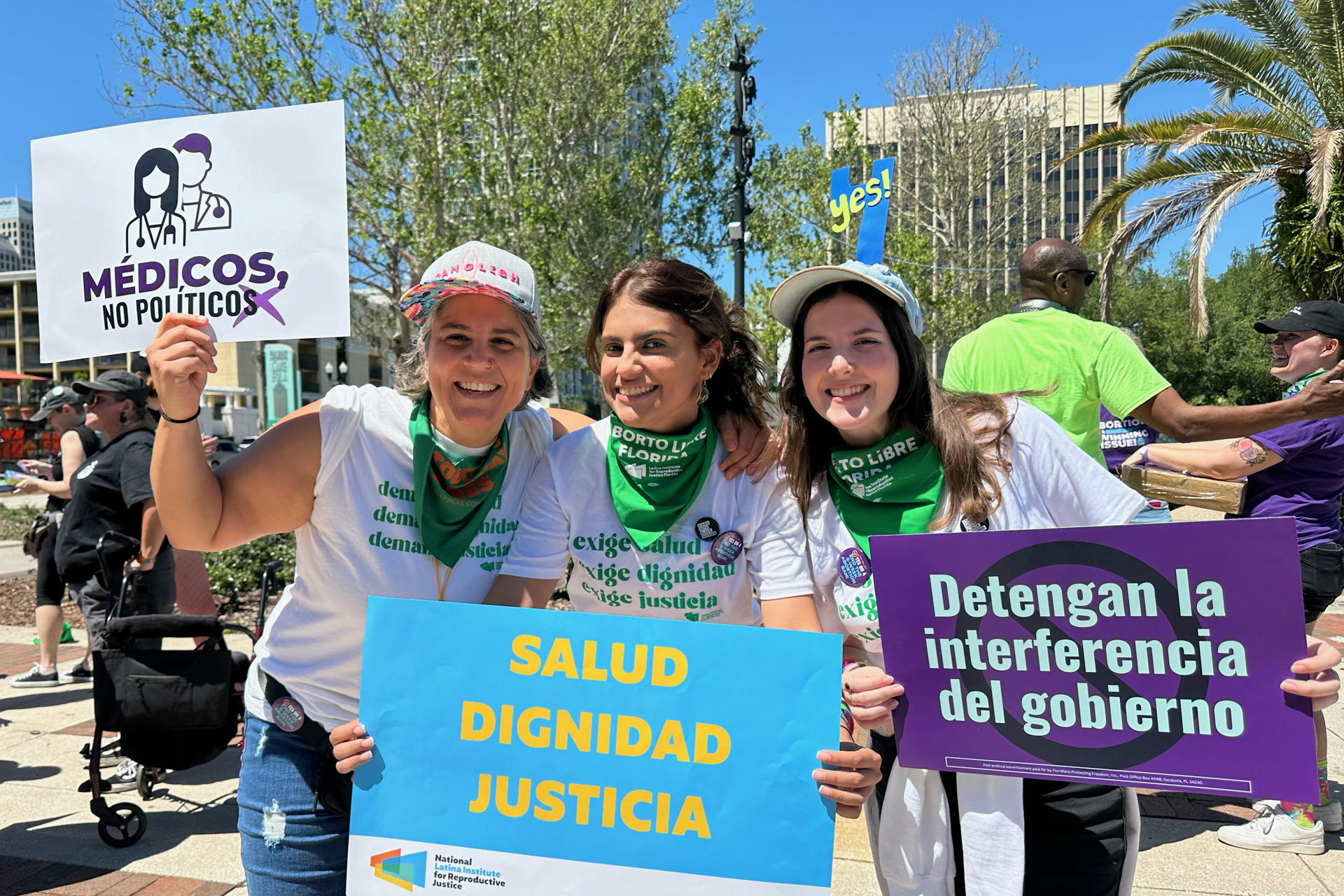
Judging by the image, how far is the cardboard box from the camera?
3.93 metres

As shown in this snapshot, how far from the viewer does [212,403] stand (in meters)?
68.4

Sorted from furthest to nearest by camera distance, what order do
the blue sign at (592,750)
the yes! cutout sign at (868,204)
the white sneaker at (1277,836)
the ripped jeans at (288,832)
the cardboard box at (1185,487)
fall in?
the cardboard box at (1185,487) < the white sneaker at (1277,836) < the yes! cutout sign at (868,204) < the ripped jeans at (288,832) < the blue sign at (592,750)

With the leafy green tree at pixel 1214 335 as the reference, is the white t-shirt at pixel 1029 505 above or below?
below

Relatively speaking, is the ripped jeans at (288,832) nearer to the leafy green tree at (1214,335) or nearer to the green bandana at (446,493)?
the green bandana at (446,493)

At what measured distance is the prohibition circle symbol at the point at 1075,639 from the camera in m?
1.72

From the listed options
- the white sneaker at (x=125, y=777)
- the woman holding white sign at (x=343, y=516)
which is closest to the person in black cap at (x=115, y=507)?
the white sneaker at (x=125, y=777)

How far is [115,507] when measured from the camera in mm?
5781

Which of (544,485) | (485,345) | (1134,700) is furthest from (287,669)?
(1134,700)

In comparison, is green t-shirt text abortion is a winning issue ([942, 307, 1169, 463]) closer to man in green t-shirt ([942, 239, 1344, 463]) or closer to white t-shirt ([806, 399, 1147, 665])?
man in green t-shirt ([942, 239, 1344, 463])

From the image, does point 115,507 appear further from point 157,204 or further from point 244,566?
point 157,204

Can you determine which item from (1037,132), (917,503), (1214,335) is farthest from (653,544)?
(1214,335)

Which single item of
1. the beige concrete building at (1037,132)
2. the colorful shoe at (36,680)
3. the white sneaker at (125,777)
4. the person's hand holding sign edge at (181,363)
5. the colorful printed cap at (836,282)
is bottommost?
the white sneaker at (125,777)

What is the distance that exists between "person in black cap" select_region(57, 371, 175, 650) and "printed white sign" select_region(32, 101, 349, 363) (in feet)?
11.0

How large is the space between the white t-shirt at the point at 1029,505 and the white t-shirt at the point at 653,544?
156 millimetres
